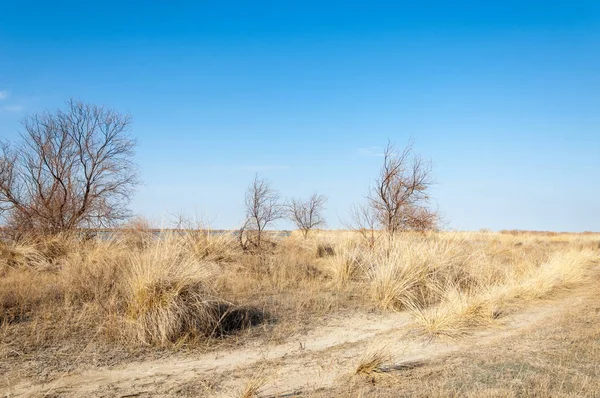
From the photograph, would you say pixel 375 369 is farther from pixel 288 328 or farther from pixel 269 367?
pixel 288 328

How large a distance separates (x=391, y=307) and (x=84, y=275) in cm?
656

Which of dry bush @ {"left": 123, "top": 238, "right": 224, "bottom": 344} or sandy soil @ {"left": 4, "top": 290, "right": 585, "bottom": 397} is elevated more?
dry bush @ {"left": 123, "top": 238, "right": 224, "bottom": 344}

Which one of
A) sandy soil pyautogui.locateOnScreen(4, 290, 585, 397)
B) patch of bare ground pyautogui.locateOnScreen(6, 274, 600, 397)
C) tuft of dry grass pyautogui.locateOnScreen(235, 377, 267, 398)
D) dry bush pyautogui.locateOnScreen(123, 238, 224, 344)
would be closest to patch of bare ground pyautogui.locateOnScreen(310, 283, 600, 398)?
patch of bare ground pyautogui.locateOnScreen(6, 274, 600, 397)

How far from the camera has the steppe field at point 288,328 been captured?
491 centimetres

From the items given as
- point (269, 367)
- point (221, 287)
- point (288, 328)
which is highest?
point (221, 287)

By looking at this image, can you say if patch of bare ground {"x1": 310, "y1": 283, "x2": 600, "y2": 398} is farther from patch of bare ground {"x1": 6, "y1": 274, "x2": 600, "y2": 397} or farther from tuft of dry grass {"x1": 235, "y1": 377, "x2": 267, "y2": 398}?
tuft of dry grass {"x1": 235, "y1": 377, "x2": 267, "y2": 398}

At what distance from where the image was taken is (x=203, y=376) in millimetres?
5293

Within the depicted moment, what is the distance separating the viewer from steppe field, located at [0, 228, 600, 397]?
491 cm

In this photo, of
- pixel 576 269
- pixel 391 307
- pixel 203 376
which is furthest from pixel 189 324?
pixel 576 269

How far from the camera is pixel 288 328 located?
7465 mm

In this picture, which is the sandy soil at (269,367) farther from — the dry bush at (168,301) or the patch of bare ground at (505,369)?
the dry bush at (168,301)

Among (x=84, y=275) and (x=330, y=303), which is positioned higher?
(x=84, y=275)

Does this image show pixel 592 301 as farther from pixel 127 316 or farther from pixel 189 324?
pixel 127 316

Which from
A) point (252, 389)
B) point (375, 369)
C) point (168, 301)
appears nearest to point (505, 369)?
point (375, 369)
